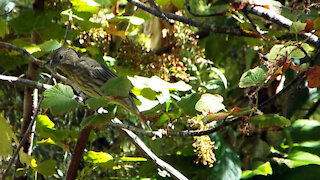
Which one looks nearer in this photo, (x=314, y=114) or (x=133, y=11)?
(x=133, y=11)

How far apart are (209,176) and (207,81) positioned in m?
0.35

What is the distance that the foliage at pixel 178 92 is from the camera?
997mm

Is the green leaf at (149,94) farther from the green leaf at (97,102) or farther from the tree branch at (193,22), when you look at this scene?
the green leaf at (97,102)

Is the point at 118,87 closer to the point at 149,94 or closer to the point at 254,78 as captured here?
the point at 254,78

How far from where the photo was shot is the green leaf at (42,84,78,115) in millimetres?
904

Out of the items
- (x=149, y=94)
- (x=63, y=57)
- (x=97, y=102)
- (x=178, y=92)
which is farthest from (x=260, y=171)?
(x=97, y=102)

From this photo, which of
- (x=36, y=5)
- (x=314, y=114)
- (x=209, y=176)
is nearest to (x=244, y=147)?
(x=209, y=176)

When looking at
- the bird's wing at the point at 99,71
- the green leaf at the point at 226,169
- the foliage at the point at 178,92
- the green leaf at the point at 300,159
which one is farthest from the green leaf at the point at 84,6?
the green leaf at the point at 300,159

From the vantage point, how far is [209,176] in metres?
1.49

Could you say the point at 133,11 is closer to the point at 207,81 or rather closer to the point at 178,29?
the point at 178,29

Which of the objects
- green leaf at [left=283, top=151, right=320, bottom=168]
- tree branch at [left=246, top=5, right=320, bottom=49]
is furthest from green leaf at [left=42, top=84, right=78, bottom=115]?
green leaf at [left=283, top=151, right=320, bottom=168]

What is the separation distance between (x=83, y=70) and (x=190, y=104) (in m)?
0.27

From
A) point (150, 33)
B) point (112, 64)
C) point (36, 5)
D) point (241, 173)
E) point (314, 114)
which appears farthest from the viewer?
point (314, 114)

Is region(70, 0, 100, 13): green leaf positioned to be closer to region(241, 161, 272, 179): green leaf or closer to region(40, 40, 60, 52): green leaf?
region(40, 40, 60, 52): green leaf
